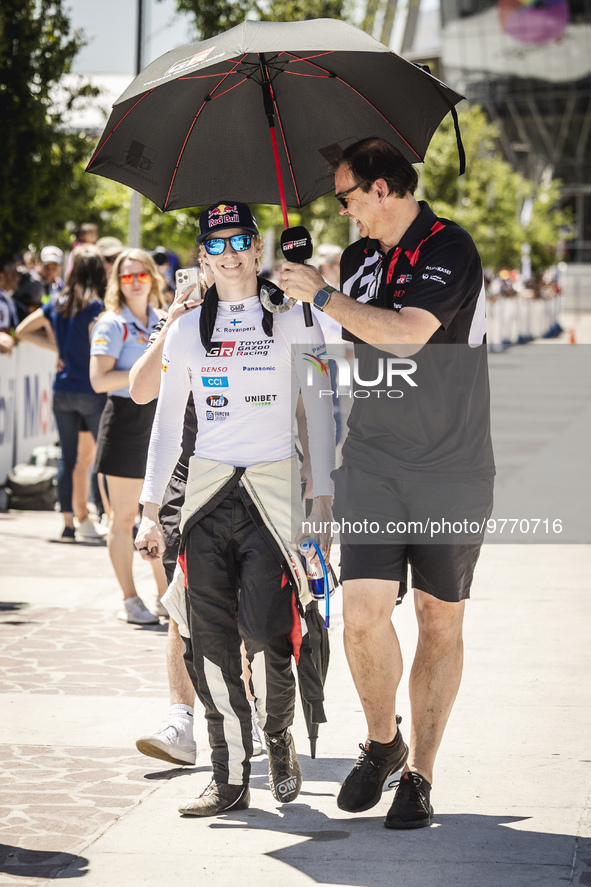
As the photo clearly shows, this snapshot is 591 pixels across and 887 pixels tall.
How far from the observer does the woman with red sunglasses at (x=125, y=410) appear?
6.90 metres

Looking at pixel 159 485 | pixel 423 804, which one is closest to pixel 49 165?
pixel 159 485

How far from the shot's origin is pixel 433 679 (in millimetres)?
4098

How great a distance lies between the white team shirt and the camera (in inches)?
160

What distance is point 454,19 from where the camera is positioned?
81625 millimetres

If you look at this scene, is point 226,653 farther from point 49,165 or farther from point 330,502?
point 49,165

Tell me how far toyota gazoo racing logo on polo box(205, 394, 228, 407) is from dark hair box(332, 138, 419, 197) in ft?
2.70

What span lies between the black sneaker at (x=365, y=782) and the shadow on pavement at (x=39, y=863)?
910 millimetres

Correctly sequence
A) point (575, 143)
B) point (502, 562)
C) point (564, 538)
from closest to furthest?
1. point (564, 538)
2. point (502, 562)
3. point (575, 143)

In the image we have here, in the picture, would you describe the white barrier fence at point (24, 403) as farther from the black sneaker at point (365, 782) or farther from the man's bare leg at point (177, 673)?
the black sneaker at point (365, 782)

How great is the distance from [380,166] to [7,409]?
26.5ft

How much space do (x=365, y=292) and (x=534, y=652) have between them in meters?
2.70

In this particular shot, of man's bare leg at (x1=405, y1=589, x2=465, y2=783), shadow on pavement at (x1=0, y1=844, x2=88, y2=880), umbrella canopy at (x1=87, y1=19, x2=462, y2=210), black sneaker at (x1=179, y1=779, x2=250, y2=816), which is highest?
umbrella canopy at (x1=87, y1=19, x2=462, y2=210)

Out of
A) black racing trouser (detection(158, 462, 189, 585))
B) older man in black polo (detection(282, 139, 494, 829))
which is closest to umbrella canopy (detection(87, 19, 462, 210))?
older man in black polo (detection(282, 139, 494, 829))

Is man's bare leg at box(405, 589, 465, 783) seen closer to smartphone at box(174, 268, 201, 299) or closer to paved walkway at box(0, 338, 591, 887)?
paved walkway at box(0, 338, 591, 887)
